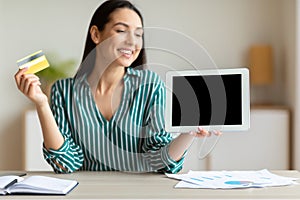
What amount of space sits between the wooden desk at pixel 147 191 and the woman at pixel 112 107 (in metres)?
0.15

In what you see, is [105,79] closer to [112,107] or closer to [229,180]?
[112,107]

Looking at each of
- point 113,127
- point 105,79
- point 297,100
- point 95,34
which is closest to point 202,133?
point 113,127

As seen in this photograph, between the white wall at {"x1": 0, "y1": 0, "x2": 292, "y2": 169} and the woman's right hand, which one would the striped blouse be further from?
the white wall at {"x1": 0, "y1": 0, "x2": 292, "y2": 169}

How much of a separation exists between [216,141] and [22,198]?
2.02 m

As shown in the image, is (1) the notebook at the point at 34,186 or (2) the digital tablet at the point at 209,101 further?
(2) the digital tablet at the point at 209,101

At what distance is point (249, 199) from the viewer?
1.68 m

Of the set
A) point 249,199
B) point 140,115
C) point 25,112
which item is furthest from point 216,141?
point 249,199

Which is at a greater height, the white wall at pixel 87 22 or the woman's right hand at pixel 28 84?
the white wall at pixel 87 22

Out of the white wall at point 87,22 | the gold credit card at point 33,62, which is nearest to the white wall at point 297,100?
the white wall at point 87,22

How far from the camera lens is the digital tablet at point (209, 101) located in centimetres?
197

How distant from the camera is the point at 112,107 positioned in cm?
222

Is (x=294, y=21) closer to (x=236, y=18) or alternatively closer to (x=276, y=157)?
(x=236, y=18)

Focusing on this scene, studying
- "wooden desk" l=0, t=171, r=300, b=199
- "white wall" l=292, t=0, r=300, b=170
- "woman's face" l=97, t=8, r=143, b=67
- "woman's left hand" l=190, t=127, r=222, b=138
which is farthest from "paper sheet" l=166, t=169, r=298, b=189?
"white wall" l=292, t=0, r=300, b=170

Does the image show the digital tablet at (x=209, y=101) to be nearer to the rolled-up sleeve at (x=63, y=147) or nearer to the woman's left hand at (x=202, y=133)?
the woman's left hand at (x=202, y=133)
